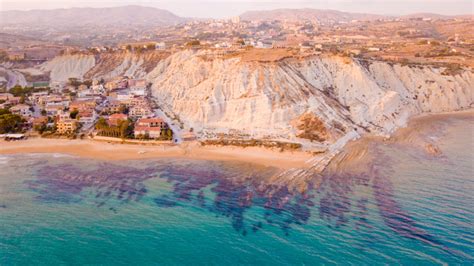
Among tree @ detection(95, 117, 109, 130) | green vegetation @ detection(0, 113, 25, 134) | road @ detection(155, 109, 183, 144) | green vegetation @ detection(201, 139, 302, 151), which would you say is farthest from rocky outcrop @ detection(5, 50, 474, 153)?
green vegetation @ detection(0, 113, 25, 134)

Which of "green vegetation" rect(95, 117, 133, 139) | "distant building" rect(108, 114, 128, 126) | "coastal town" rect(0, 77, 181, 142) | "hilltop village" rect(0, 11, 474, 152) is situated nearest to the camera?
"green vegetation" rect(95, 117, 133, 139)

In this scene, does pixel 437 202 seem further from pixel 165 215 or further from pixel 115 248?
pixel 115 248

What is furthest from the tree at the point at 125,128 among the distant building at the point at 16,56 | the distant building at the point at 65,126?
the distant building at the point at 16,56

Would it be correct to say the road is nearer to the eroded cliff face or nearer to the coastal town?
the coastal town

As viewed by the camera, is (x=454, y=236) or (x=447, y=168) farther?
(x=447, y=168)

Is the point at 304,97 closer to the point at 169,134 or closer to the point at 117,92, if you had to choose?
the point at 169,134

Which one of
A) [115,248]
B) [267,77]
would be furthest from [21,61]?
[115,248]

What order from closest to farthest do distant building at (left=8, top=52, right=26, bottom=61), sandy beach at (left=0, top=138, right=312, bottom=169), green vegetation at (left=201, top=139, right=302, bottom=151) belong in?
sandy beach at (left=0, top=138, right=312, bottom=169), green vegetation at (left=201, top=139, right=302, bottom=151), distant building at (left=8, top=52, right=26, bottom=61)
